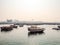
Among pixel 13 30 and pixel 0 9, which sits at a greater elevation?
pixel 0 9

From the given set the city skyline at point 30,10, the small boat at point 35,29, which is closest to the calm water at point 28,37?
the small boat at point 35,29

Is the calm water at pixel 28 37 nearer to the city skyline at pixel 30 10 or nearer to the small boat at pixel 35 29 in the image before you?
the small boat at pixel 35 29

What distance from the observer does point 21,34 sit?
8.95 ft

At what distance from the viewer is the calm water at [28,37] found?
263cm

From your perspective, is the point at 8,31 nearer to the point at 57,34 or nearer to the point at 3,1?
the point at 3,1

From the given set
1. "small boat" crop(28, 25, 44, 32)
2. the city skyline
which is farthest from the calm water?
the city skyline

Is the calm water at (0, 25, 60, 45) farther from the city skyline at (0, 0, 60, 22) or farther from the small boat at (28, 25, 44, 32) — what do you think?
the city skyline at (0, 0, 60, 22)

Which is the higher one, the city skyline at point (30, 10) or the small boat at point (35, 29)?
the city skyline at point (30, 10)

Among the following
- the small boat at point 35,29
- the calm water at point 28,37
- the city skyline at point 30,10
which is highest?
the city skyline at point 30,10

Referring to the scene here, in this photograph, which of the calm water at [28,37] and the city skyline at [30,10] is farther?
the city skyline at [30,10]

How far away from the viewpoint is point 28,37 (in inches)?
106

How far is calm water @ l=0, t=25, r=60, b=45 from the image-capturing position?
2626 millimetres

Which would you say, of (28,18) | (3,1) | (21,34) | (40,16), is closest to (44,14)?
(40,16)

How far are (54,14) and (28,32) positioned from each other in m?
0.61
